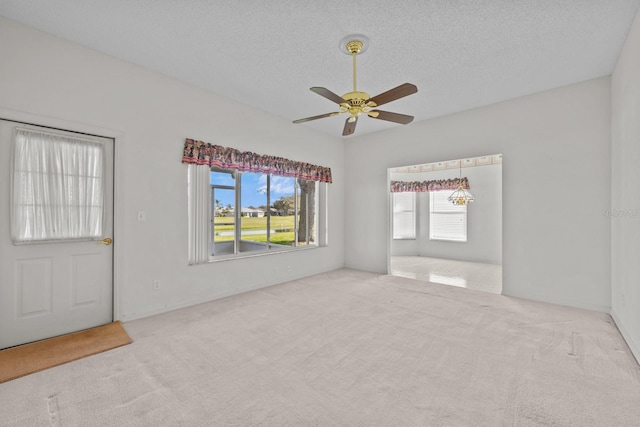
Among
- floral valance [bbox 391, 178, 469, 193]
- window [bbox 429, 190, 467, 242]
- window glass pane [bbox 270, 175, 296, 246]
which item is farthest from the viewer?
window [bbox 429, 190, 467, 242]

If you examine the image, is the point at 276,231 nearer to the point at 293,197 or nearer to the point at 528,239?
the point at 293,197

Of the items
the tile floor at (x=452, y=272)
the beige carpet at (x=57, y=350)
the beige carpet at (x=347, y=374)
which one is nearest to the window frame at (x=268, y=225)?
the beige carpet at (x=347, y=374)

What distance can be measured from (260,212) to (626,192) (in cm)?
469

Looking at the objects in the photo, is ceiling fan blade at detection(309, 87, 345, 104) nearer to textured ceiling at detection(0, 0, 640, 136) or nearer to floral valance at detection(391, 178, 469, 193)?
textured ceiling at detection(0, 0, 640, 136)

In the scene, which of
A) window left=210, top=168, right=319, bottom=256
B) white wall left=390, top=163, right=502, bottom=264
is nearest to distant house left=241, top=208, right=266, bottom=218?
window left=210, top=168, right=319, bottom=256

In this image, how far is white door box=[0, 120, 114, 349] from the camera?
251cm

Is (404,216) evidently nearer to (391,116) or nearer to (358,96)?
(391,116)

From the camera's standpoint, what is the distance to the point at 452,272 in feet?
19.6

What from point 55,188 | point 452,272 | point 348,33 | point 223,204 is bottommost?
point 452,272

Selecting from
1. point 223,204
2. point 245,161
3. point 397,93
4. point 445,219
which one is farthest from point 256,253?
point 445,219

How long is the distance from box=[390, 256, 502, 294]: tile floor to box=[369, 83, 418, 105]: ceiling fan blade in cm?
365

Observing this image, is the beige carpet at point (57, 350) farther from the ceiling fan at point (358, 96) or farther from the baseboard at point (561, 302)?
the baseboard at point (561, 302)

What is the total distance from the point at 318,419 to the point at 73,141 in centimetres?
350

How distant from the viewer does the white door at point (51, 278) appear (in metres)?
2.51
